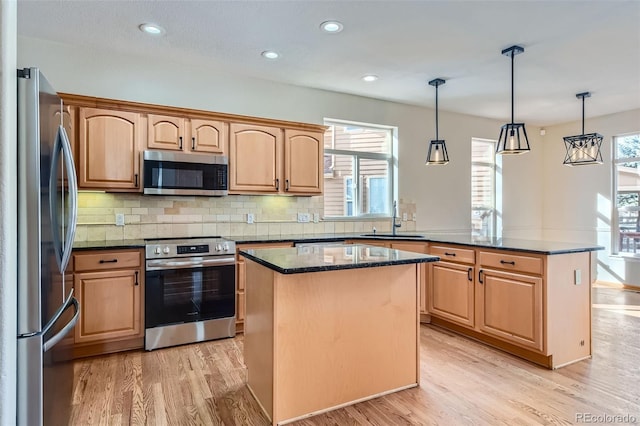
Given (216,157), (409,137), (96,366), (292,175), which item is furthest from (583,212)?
(96,366)

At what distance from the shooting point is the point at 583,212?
6.10 meters

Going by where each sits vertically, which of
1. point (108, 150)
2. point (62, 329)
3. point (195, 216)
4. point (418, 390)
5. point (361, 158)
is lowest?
point (418, 390)

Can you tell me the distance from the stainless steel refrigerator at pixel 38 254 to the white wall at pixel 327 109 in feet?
7.41

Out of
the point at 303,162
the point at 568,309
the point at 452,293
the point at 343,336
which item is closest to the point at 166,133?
the point at 303,162

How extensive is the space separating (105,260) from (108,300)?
1.09 feet

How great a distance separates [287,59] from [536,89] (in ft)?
10.2

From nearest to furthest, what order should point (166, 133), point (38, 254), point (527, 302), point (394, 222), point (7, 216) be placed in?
point (7, 216)
point (38, 254)
point (527, 302)
point (166, 133)
point (394, 222)

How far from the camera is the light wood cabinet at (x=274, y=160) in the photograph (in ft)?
12.5

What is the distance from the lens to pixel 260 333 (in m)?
2.23

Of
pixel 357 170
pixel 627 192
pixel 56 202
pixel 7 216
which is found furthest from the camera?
pixel 627 192

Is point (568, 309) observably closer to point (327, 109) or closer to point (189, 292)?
point (189, 292)

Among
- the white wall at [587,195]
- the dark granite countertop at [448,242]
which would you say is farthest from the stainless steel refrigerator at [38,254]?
the white wall at [587,195]

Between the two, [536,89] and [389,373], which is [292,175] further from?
[536,89]

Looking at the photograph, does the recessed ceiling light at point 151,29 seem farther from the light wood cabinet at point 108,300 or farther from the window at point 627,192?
the window at point 627,192
